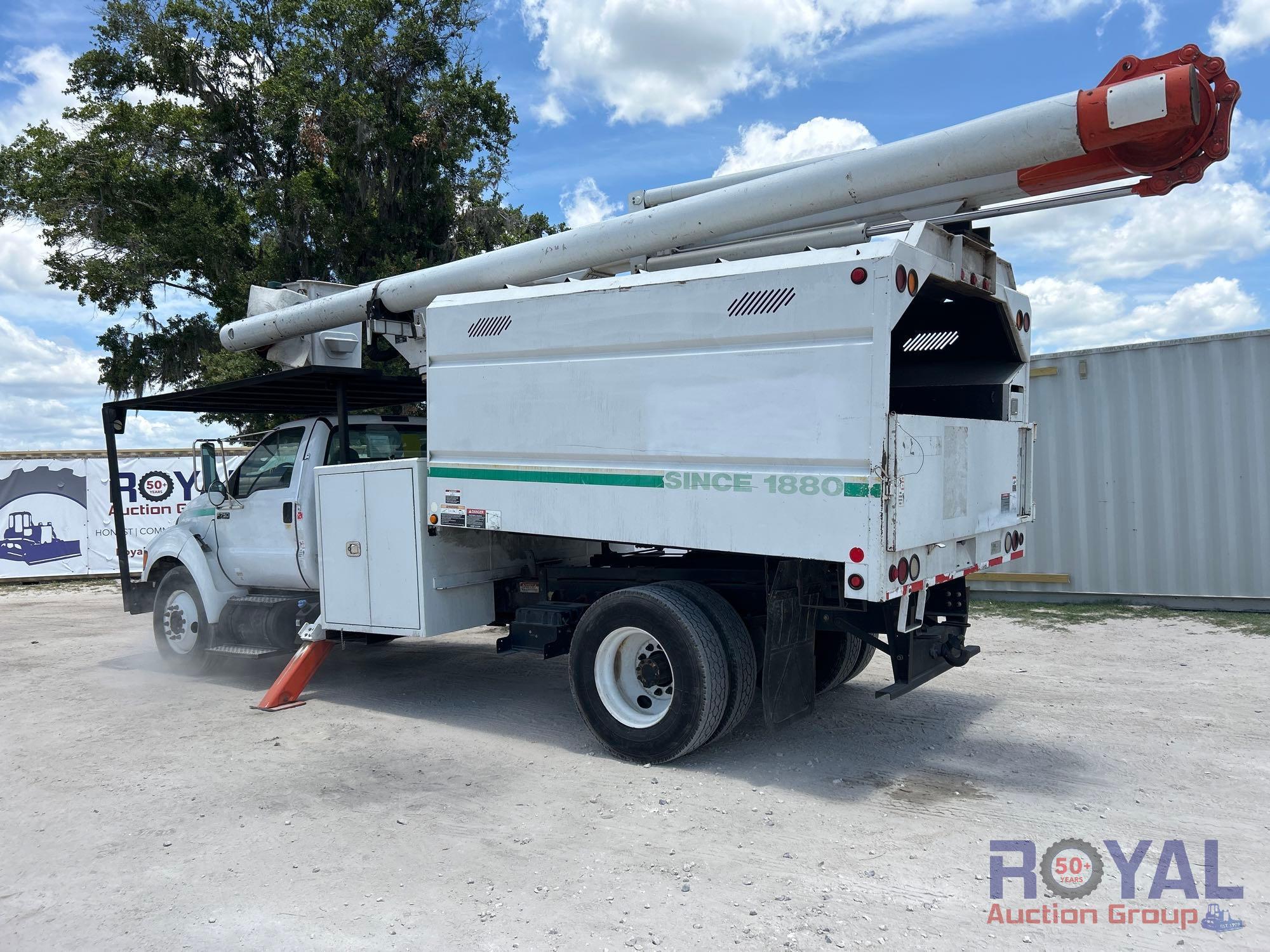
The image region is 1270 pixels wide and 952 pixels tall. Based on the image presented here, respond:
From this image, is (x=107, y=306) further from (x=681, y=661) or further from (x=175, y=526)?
(x=681, y=661)

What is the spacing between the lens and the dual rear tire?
5.50m

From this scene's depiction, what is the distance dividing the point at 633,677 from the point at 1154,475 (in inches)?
296

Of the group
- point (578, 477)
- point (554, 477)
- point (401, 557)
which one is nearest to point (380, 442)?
point (401, 557)

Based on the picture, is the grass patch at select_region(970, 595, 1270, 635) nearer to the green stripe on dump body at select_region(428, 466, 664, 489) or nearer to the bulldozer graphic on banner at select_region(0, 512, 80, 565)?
the green stripe on dump body at select_region(428, 466, 664, 489)

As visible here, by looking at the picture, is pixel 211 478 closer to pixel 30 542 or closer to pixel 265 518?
pixel 265 518

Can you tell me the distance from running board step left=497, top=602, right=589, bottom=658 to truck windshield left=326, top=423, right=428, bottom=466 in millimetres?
2178

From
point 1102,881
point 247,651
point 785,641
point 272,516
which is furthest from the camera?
point 272,516

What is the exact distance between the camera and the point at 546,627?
661 centimetres

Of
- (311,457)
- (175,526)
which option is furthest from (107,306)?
(311,457)

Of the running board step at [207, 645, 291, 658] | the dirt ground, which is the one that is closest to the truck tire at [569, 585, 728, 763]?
the dirt ground

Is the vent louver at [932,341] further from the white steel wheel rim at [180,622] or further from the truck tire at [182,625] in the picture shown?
the white steel wheel rim at [180,622]

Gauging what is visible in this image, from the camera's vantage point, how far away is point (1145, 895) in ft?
12.6

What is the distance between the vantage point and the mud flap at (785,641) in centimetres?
554

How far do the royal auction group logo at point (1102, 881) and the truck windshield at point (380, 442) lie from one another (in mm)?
5644
